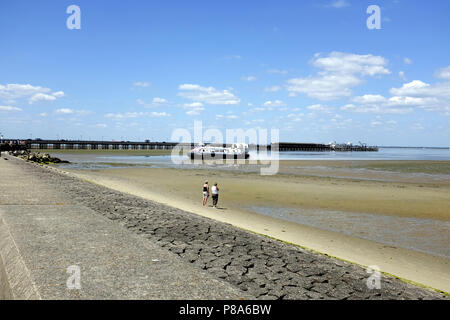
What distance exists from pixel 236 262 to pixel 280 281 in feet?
4.54

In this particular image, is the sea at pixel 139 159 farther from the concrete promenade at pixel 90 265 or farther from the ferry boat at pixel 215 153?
the concrete promenade at pixel 90 265

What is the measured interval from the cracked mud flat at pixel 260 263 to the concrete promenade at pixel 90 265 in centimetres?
56

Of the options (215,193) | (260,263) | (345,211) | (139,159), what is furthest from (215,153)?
(260,263)

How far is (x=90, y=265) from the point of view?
715 centimetres

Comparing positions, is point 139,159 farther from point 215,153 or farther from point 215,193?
point 215,193

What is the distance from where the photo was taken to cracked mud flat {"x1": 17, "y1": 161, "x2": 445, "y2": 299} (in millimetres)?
6598

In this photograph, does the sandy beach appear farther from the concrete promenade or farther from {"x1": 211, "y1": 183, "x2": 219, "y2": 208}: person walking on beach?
the concrete promenade

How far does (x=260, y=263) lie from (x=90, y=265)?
3861mm

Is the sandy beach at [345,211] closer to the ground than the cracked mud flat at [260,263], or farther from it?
closer to the ground

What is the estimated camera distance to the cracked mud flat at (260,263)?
660 centimetres

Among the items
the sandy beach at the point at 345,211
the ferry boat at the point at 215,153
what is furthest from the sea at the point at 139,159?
the sandy beach at the point at 345,211

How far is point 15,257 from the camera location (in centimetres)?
762

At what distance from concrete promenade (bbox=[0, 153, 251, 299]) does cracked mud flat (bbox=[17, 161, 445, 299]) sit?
1.84 ft
